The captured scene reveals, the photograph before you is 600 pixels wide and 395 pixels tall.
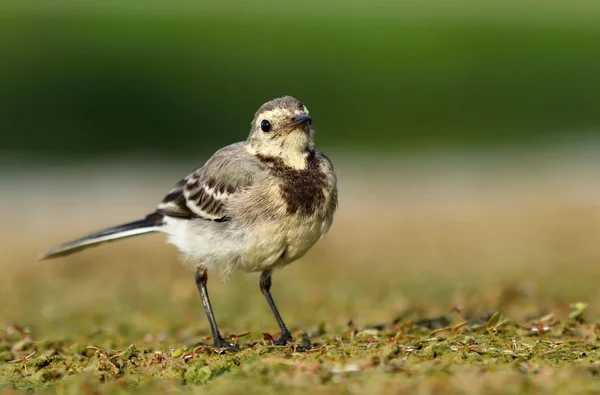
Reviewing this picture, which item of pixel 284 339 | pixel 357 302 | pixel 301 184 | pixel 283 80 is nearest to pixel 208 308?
pixel 284 339

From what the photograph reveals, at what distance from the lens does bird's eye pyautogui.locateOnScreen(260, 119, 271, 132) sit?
Result: 28.1ft

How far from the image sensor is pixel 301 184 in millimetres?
8297

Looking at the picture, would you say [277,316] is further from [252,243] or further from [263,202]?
[263,202]

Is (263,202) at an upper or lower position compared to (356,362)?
upper

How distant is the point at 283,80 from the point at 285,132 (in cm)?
2055

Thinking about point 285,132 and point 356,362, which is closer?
point 356,362

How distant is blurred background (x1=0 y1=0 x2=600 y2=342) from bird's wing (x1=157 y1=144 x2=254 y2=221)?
1.37 meters

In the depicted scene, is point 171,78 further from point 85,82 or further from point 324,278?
point 324,278

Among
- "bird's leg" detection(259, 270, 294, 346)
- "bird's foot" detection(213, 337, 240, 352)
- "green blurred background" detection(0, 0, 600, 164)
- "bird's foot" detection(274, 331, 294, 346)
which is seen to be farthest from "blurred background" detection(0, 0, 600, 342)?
"bird's foot" detection(213, 337, 240, 352)

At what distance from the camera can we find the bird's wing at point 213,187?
8.55 m

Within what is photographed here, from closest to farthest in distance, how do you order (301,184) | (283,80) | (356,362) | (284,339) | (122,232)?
(356,362) → (301,184) → (284,339) → (122,232) → (283,80)

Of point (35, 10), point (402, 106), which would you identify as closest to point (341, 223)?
point (402, 106)

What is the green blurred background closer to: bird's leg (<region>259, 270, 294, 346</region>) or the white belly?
bird's leg (<region>259, 270, 294, 346</region>)

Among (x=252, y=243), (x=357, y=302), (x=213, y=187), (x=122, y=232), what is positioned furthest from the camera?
(x=357, y=302)
